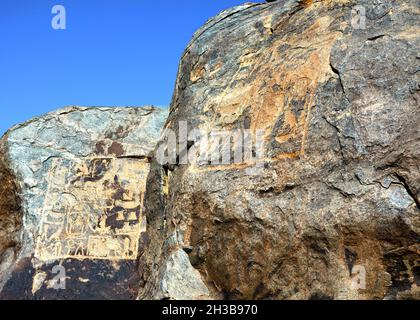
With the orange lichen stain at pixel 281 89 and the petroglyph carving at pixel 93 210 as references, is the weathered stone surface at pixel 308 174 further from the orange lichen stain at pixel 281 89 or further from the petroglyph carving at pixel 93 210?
the petroglyph carving at pixel 93 210

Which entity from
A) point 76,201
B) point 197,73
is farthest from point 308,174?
point 76,201

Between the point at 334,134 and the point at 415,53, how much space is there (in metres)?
0.73

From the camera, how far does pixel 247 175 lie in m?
4.03

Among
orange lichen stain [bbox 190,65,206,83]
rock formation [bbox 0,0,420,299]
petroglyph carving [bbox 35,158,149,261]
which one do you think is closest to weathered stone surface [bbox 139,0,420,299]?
rock formation [bbox 0,0,420,299]

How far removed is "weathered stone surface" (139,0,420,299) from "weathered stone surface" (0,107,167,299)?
0.50m

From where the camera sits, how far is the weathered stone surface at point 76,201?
491 cm

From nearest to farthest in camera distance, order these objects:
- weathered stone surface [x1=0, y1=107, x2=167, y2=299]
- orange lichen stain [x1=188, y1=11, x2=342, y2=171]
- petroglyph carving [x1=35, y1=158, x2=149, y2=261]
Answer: orange lichen stain [x1=188, y1=11, x2=342, y2=171] < weathered stone surface [x1=0, y1=107, x2=167, y2=299] < petroglyph carving [x1=35, y1=158, x2=149, y2=261]

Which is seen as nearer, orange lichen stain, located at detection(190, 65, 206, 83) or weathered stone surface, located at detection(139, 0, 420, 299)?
weathered stone surface, located at detection(139, 0, 420, 299)

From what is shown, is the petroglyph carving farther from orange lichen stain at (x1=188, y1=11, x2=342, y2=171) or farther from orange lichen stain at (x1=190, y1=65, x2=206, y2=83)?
orange lichen stain at (x1=188, y1=11, x2=342, y2=171)

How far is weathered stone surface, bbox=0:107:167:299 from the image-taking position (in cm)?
491

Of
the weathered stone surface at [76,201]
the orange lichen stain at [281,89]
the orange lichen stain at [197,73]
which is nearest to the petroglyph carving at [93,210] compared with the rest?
the weathered stone surface at [76,201]

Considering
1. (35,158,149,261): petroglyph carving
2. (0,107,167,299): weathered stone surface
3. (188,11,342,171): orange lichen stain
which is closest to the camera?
(188,11,342,171): orange lichen stain

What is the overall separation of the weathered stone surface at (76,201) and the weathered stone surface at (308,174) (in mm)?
495

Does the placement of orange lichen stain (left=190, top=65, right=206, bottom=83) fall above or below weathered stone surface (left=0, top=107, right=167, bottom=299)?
above
